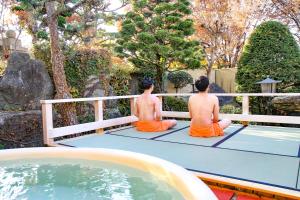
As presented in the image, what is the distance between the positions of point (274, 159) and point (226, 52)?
36.7 feet

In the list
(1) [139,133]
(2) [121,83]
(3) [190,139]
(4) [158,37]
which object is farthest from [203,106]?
(4) [158,37]

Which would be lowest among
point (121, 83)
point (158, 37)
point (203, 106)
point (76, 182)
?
point (76, 182)

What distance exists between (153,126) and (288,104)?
298 centimetres

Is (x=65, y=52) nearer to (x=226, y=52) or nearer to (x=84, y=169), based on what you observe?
(x=84, y=169)

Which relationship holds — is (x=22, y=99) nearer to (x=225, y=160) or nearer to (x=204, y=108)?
(x=204, y=108)

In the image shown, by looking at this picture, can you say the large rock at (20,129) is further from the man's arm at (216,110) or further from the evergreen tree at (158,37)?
the evergreen tree at (158,37)

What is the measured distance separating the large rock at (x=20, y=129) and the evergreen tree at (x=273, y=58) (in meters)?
4.83

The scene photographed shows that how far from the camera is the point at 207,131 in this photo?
394 centimetres

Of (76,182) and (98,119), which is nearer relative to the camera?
(76,182)

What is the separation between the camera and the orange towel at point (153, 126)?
14.9 feet

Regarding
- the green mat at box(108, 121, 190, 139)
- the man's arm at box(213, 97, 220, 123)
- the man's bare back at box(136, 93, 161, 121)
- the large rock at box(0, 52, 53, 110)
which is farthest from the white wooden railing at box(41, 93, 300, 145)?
the large rock at box(0, 52, 53, 110)

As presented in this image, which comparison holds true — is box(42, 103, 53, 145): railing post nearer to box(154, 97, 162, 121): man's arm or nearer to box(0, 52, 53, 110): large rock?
box(154, 97, 162, 121): man's arm

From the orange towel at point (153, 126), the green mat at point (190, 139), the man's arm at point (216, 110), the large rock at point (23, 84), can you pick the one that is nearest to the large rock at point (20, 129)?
the large rock at point (23, 84)

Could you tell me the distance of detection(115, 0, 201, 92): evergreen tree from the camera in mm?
7746
